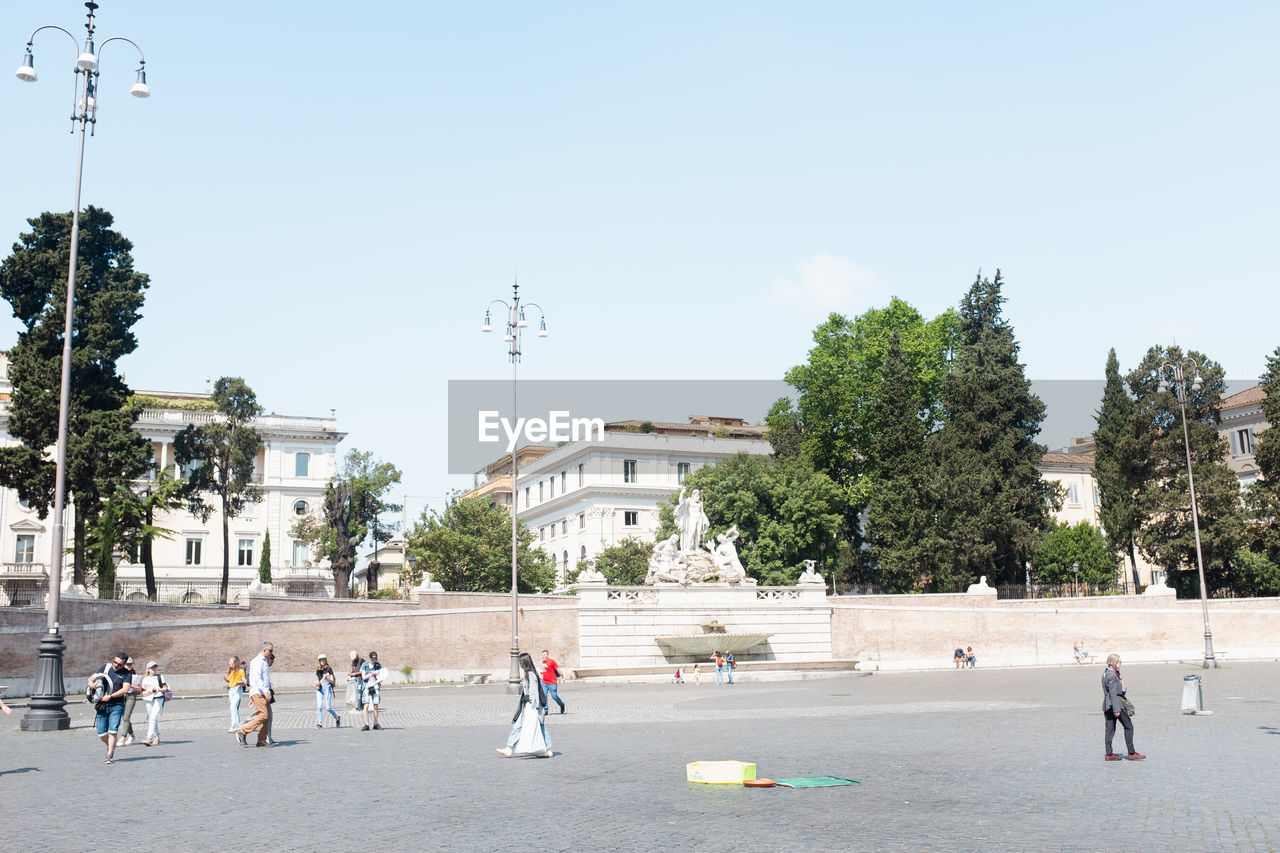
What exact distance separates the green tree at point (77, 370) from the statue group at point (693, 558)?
1795 centimetres

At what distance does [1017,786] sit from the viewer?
11156 mm

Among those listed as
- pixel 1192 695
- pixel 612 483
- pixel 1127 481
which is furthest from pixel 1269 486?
pixel 612 483

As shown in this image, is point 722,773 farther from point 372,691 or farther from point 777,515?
point 777,515

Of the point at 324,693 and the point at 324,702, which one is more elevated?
the point at 324,693

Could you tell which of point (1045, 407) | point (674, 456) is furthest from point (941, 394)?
point (674, 456)

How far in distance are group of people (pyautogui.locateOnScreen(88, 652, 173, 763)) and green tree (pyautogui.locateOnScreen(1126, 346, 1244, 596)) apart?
40.6 meters

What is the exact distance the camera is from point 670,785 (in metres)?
11.5

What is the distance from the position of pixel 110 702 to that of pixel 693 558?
2745cm

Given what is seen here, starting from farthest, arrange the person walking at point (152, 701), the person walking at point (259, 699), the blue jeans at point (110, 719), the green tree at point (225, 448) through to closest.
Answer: the green tree at point (225, 448), the person walking at point (152, 701), the person walking at point (259, 699), the blue jeans at point (110, 719)

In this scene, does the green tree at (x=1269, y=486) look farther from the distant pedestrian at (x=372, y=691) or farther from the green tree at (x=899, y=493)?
the distant pedestrian at (x=372, y=691)

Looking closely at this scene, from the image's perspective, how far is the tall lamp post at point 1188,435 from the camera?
119 feet

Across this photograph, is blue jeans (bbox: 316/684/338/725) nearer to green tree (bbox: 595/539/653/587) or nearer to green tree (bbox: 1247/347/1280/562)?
green tree (bbox: 595/539/653/587)

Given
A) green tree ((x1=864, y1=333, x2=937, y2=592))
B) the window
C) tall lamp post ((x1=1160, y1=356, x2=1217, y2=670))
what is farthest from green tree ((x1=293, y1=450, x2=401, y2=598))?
the window

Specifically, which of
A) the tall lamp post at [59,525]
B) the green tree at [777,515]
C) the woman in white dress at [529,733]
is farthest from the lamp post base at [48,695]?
the green tree at [777,515]
